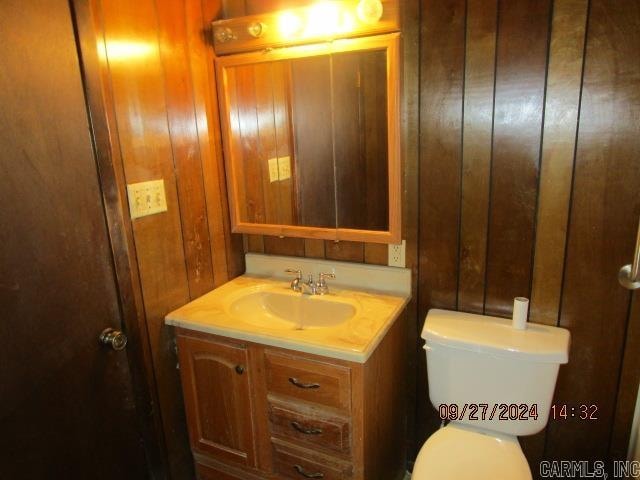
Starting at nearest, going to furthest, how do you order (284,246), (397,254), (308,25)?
(308,25), (397,254), (284,246)

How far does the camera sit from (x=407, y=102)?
1.49 meters

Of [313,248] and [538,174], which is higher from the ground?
[538,174]

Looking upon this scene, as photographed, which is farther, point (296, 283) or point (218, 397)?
point (296, 283)

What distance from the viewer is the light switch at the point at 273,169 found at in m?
1.76

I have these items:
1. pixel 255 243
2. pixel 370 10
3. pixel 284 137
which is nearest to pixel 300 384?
pixel 255 243

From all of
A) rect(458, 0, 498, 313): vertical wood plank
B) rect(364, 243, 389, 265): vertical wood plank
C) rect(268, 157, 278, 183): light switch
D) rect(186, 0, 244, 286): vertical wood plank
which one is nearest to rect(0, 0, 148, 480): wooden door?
rect(186, 0, 244, 286): vertical wood plank

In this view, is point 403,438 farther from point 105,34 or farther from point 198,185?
point 105,34

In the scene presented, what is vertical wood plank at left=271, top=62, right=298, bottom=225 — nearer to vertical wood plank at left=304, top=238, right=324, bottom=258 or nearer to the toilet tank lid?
vertical wood plank at left=304, top=238, right=324, bottom=258

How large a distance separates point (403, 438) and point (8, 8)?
1923 millimetres

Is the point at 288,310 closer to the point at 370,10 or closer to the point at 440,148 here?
the point at 440,148

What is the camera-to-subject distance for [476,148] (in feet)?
4.69

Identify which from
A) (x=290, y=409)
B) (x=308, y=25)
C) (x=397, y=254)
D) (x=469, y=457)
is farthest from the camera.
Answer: (x=397, y=254)

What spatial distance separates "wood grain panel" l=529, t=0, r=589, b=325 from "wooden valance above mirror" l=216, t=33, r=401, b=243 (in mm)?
470

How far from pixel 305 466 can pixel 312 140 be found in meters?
1.18
